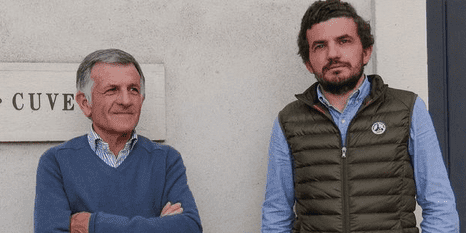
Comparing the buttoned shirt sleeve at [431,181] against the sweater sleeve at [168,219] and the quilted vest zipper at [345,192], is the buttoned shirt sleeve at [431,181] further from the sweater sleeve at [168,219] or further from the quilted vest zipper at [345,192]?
the sweater sleeve at [168,219]

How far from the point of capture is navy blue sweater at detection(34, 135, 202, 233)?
6.28 feet

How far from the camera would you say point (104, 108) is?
81.0 inches

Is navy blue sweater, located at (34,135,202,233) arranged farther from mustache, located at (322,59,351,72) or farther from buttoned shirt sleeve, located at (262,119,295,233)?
mustache, located at (322,59,351,72)

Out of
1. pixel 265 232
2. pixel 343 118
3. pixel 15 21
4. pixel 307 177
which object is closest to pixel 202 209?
pixel 265 232

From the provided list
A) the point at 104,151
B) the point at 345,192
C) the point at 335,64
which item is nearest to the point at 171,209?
the point at 104,151

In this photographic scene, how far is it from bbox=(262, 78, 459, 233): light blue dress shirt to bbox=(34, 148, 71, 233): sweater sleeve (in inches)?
38.1

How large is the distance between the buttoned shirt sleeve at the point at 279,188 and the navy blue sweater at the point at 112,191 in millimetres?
375

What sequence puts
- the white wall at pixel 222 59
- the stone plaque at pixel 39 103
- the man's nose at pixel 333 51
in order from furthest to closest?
the white wall at pixel 222 59 → the stone plaque at pixel 39 103 → the man's nose at pixel 333 51

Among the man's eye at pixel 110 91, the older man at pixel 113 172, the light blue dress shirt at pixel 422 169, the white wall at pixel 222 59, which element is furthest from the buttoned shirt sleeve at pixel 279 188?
the man's eye at pixel 110 91

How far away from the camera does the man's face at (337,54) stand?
202 centimetres

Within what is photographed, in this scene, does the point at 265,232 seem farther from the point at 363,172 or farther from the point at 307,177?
the point at 363,172

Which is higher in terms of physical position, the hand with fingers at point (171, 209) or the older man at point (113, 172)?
the older man at point (113, 172)

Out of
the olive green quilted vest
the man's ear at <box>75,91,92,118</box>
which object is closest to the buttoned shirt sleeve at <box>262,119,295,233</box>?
the olive green quilted vest

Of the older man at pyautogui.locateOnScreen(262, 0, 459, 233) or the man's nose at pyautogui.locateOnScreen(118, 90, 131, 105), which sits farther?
the man's nose at pyautogui.locateOnScreen(118, 90, 131, 105)
